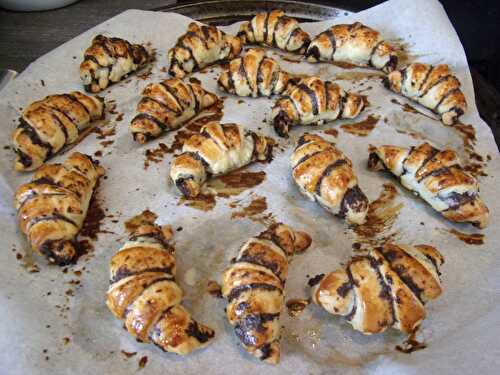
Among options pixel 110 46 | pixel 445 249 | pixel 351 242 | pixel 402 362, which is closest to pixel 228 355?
pixel 402 362

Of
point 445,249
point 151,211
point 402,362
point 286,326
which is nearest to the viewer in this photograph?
point 402,362

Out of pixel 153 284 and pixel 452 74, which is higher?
pixel 452 74

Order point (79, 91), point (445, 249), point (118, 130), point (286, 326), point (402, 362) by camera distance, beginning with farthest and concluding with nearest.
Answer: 1. point (79, 91)
2. point (118, 130)
3. point (445, 249)
4. point (286, 326)
5. point (402, 362)

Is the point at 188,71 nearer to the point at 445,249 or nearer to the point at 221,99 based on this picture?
the point at 221,99

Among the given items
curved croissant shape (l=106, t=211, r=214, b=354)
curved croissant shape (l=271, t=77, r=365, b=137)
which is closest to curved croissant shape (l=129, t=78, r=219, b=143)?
curved croissant shape (l=271, t=77, r=365, b=137)

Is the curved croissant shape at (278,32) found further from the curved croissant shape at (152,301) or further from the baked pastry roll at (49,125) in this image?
the curved croissant shape at (152,301)

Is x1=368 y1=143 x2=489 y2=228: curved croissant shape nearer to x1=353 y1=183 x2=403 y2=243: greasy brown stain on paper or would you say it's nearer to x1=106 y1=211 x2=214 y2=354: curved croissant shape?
x1=353 y1=183 x2=403 y2=243: greasy brown stain on paper

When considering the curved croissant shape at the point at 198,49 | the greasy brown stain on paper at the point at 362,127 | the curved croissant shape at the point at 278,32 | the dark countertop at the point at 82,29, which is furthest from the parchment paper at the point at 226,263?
the dark countertop at the point at 82,29
